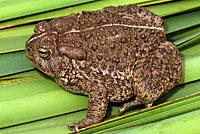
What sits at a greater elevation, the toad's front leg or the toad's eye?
the toad's eye

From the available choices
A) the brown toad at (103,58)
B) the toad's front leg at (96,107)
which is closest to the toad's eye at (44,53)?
the brown toad at (103,58)

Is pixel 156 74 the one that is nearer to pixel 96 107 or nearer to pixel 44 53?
pixel 96 107

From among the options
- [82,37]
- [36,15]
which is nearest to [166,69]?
[82,37]

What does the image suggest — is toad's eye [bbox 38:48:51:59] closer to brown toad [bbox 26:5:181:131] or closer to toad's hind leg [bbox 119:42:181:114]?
brown toad [bbox 26:5:181:131]

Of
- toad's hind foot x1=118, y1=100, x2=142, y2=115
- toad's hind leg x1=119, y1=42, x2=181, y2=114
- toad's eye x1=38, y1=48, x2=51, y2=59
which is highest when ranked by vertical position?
toad's eye x1=38, y1=48, x2=51, y2=59

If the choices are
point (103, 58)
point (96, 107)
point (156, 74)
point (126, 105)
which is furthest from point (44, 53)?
point (156, 74)

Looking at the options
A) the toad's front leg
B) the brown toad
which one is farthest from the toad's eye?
the toad's front leg

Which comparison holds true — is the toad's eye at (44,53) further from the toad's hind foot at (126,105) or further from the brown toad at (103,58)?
the toad's hind foot at (126,105)

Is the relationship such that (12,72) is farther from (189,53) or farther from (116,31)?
(189,53)
